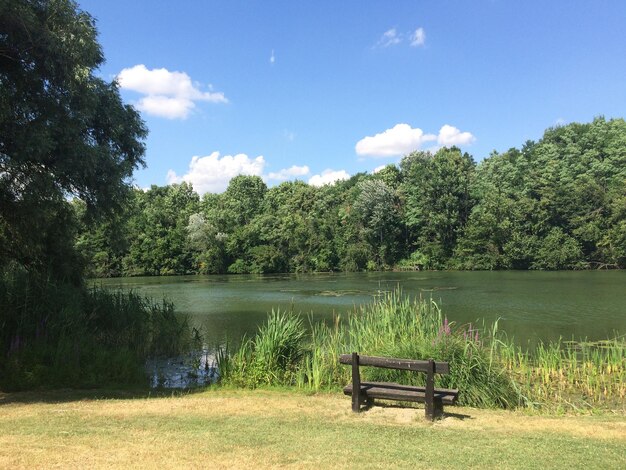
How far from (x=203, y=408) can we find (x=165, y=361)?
6165 millimetres

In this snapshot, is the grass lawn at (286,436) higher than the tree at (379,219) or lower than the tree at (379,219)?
lower

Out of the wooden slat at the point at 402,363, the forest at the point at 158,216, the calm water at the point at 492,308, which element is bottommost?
the calm water at the point at 492,308

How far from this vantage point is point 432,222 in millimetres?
64062

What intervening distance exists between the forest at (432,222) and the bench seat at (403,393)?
2098 inches

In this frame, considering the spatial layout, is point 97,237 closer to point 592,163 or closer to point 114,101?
point 114,101

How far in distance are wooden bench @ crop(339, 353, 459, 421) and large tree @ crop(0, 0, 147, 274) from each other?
277 inches

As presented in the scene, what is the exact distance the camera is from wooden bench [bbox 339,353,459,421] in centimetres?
691

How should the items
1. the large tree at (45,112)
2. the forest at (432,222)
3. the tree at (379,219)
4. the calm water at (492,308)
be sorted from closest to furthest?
the large tree at (45,112) < the calm water at (492,308) < the forest at (432,222) < the tree at (379,219)

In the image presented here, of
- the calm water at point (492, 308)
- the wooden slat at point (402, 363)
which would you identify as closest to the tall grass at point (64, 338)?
the calm water at point (492, 308)

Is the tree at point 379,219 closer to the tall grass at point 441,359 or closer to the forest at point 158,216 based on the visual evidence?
the forest at point 158,216

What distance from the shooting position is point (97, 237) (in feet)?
180

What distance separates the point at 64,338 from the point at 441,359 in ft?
→ 24.9

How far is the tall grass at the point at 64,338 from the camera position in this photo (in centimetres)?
963

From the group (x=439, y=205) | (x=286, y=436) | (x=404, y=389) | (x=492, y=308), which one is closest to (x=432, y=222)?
(x=439, y=205)
